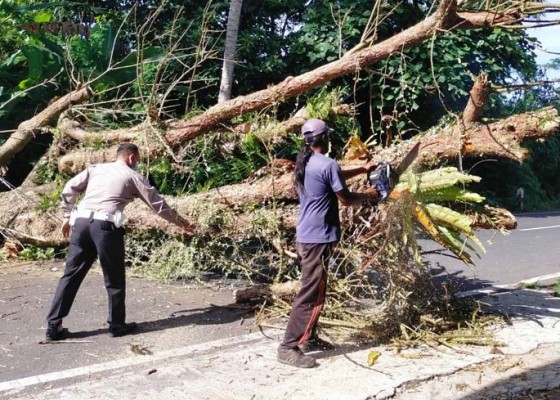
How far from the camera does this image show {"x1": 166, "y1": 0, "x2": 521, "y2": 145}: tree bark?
593 cm

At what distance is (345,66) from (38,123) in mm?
4703

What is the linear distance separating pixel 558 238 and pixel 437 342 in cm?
878

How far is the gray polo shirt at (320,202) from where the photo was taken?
4.62 m

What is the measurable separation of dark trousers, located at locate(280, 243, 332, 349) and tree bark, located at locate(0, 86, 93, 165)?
16.3ft

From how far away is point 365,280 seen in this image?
18.7 feet

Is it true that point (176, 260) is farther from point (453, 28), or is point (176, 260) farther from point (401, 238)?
point (453, 28)

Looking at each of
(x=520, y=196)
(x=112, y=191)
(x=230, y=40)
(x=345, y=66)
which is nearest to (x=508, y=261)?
(x=345, y=66)

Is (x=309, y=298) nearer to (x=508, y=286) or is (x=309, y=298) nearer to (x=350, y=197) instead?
(x=350, y=197)

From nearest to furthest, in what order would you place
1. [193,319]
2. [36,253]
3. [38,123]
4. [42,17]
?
[193,319] < [36,253] < [38,123] < [42,17]

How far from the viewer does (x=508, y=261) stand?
9.67 meters

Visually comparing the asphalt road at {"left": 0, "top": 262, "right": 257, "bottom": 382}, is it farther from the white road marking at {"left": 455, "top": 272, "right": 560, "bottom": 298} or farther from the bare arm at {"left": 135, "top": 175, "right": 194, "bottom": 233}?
the white road marking at {"left": 455, "top": 272, "right": 560, "bottom": 298}

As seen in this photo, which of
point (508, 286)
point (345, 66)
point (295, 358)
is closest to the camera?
point (295, 358)

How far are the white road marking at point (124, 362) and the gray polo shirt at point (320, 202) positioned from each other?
3.65ft

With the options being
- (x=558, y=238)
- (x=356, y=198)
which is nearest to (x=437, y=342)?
(x=356, y=198)
